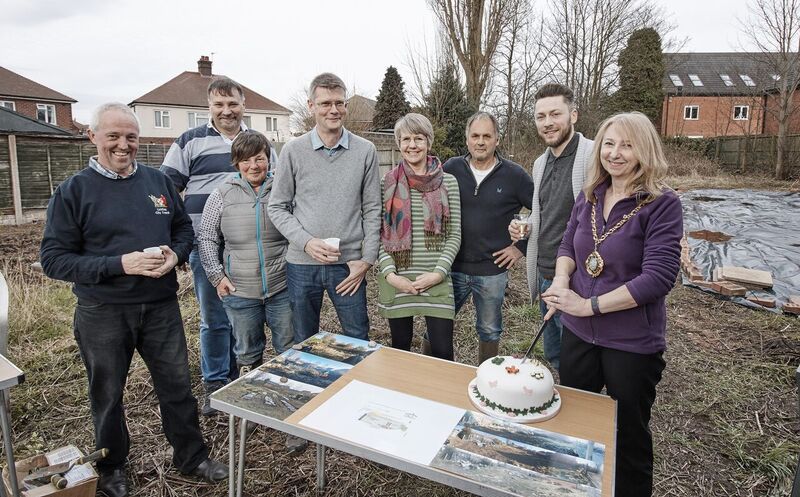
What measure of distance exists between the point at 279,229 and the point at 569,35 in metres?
19.6

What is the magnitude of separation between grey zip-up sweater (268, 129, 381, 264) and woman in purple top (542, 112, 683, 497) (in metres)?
1.12

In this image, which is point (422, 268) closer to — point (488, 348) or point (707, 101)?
point (488, 348)

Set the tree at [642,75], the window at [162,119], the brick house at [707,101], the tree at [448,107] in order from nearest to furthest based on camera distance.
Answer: the tree at [448,107] < the tree at [642,75] < the brick house at [707,101] < the window at [162,119]

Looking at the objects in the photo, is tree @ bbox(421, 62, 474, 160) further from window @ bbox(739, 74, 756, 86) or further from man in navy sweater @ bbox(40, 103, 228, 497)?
window @ bbox(739, 74, 756, 86)

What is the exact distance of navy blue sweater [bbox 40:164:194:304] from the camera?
6.65 feet

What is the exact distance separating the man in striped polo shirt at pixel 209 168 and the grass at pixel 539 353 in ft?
1.72

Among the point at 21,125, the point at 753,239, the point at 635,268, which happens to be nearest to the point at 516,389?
the point at 635,268

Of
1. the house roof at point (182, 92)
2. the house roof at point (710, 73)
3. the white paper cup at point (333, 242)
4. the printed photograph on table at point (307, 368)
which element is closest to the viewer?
the printed photograph on table at point (307, 368)

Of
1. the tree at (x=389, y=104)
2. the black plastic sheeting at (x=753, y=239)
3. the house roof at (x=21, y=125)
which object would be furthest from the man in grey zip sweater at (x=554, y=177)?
the tree at (x=389, y=104)

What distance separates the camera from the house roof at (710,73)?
27156 mm

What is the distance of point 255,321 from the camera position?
280 cm

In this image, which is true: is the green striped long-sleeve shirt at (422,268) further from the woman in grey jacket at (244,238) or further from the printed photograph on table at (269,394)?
the printed photograph on table at (269,394)

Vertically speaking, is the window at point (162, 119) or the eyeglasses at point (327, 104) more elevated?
the window at point (162, 119)

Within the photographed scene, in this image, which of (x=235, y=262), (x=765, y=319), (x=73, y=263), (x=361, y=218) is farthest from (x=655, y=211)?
(x=765, y=319)
